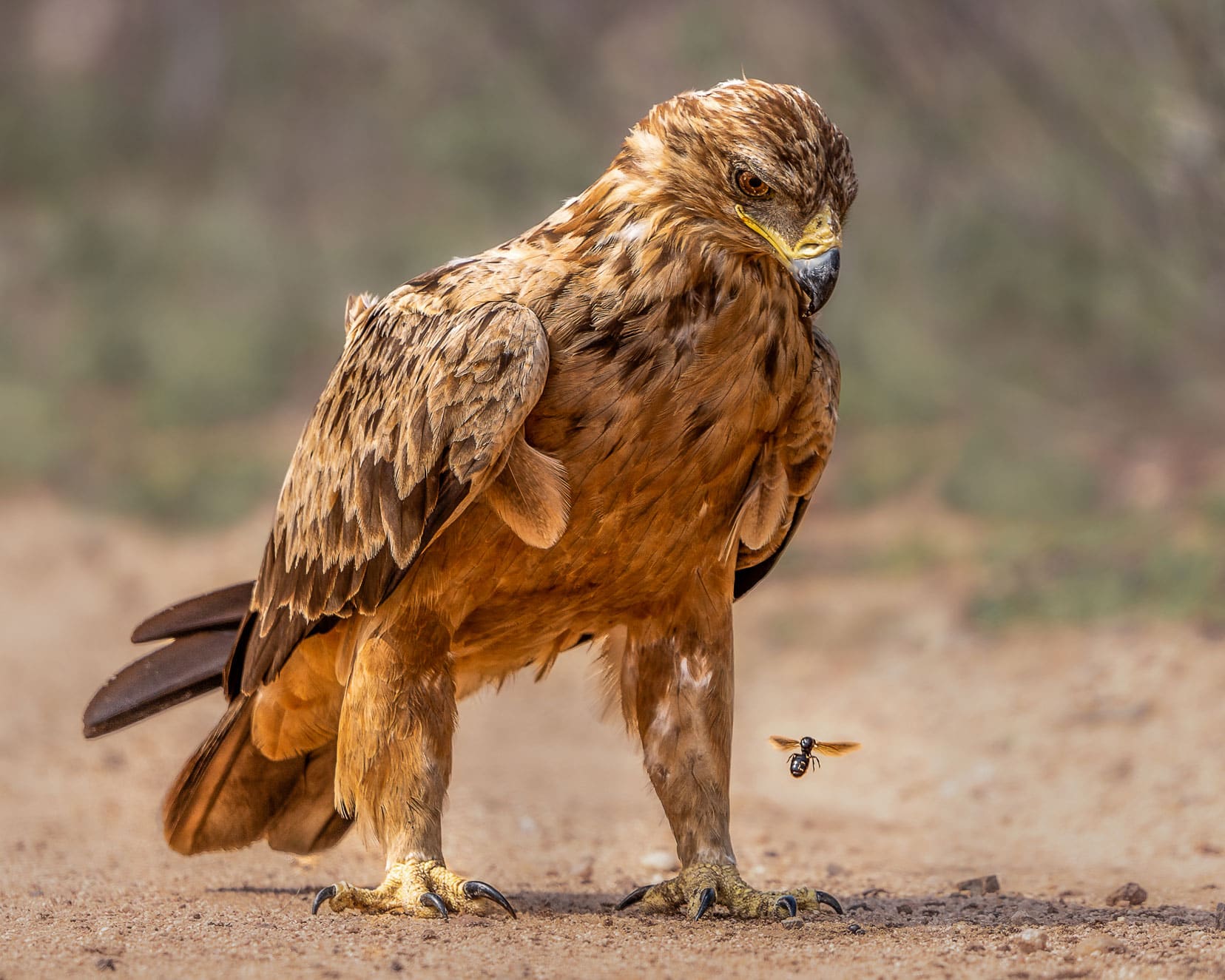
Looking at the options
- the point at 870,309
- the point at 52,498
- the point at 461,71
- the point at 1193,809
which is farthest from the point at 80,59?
the point at 1193,809

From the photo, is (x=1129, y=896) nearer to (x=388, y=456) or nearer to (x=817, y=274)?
(x=817, y=274)

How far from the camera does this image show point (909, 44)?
12625 millimetres

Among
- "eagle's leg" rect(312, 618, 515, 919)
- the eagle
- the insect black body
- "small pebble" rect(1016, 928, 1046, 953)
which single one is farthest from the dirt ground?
the insect black body

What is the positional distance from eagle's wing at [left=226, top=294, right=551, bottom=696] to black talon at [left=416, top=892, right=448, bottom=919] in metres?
0.78

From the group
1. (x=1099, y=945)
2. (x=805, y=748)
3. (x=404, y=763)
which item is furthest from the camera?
(x=805, y=748)

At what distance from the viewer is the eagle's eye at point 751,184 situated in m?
3.49

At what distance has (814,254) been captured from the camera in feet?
11.3

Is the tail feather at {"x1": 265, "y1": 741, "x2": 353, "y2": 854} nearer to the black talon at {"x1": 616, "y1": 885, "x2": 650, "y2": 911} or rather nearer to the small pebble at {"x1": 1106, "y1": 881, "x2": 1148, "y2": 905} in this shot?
the black talon at {"x1": 616, "y1": 885, "x2": 650, "y2": 911}

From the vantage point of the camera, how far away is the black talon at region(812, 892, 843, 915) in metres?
4.20

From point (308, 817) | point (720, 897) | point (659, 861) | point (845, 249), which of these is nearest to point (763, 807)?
point (659, 861)

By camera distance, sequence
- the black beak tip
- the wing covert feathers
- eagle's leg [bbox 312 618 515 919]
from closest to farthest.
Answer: the black beak tip
the wing covert feathers
eagle's leg [bbox 312 618 515 919]

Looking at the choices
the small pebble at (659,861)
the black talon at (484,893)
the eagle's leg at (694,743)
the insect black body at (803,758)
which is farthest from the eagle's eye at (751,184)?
the small pebble at (659,861)

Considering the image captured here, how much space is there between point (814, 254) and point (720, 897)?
1873mm

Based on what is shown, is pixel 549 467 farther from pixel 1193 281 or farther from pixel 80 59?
pixel 80 59
